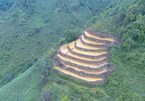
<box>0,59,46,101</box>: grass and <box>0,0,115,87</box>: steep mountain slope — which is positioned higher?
<box>0,0,115,87</box>: steep mountain slope

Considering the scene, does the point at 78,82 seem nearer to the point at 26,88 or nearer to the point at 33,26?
the point at 26,88

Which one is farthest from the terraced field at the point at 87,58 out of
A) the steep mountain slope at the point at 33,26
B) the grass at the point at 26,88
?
the steep mountain slope at the point at 33,26

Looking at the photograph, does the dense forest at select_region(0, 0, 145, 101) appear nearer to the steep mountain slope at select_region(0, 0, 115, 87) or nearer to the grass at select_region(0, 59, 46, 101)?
the grass at select_region(0, 59, 46, 101)

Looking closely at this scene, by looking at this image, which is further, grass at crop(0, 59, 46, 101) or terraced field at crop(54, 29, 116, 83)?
grass at crop(0, 59, 46, 101)

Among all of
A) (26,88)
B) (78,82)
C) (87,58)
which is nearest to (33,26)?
(26,88)

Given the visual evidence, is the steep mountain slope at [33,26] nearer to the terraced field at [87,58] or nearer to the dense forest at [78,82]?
the dense forest at [78,82]

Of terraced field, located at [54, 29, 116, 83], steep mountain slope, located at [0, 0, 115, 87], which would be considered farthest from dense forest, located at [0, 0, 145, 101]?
terraced field, located at [54, 29, 116, 83]

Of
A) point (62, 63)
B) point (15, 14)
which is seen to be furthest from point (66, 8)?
point (62, 63)

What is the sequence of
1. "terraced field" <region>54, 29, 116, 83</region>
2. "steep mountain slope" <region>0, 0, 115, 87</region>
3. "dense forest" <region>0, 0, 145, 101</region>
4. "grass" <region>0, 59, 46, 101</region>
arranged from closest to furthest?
"dense forest" <region>0, 0, 145, 101</region>
"terraced field" <region>54, 29, 116, 83</region>
"grass" <region>0, 59, 46, 101</region>
"steep mountain slope" <region>0, 0, 115, 87</region>
